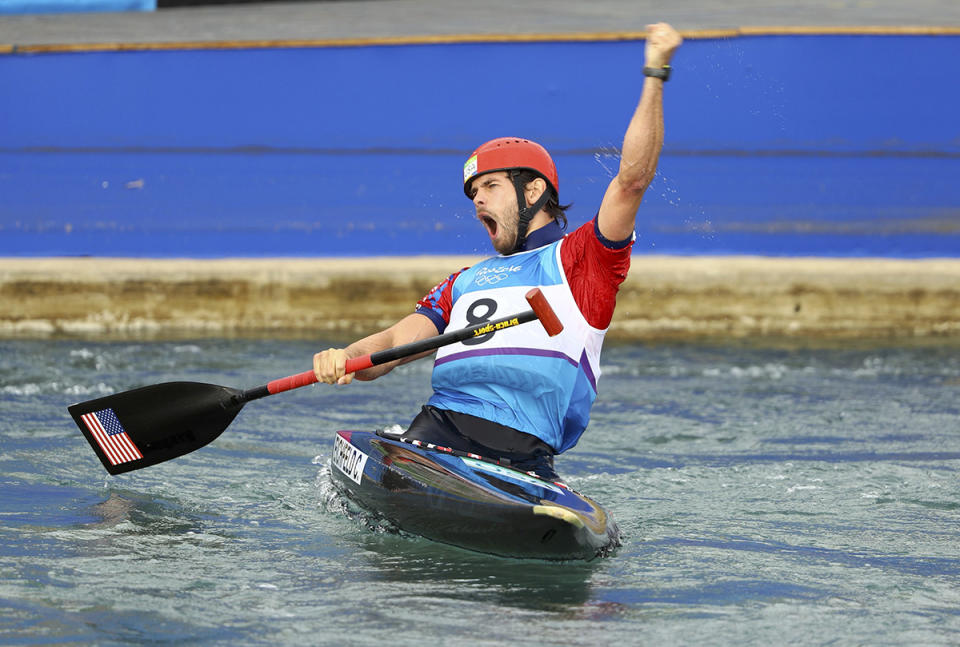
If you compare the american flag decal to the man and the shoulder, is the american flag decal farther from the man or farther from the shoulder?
the shoulder

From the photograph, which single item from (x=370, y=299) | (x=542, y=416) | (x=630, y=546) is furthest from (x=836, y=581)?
(x=370, y=299)

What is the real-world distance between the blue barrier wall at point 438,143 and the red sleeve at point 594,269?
5739mm

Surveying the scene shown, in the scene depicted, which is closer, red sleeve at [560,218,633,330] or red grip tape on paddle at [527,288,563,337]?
red grip tape on paddle at [527,288,563,337]

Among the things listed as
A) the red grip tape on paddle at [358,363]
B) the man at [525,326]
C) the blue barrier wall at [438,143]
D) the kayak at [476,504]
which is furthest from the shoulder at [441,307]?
the blue barrier wall at [438,143]

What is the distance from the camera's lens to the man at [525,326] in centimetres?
432

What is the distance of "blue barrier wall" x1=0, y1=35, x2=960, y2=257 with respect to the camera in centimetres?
1031

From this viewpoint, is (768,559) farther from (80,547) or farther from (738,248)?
(738,248)

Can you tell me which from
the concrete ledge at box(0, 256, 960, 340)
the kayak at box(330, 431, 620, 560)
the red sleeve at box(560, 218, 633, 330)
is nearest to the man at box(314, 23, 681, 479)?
the red sleeve at box(560, 218, 633, 330)

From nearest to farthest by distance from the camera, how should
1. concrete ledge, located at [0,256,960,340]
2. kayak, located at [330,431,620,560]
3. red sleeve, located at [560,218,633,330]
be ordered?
1. kayak, located at [330,431,620,560]
2. red sleeve, located at [560,218,633,330]
3. concrete ledge, located at [0,256,960,340]

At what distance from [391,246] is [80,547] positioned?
6.57 meters

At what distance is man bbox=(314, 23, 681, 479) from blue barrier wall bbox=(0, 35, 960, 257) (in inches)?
215

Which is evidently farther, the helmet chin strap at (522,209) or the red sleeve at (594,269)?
the helmet chin strap at (522,209)

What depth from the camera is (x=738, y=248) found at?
34.6 feet

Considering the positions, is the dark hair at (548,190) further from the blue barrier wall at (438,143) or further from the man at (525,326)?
the blue barrier wall at (438,143)
